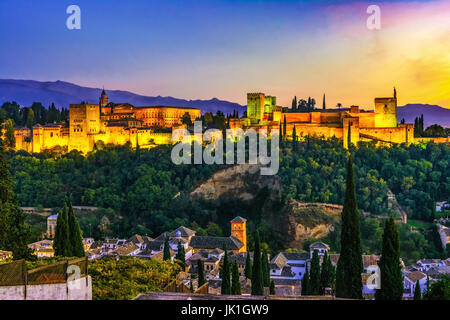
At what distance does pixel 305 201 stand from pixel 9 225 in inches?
1081

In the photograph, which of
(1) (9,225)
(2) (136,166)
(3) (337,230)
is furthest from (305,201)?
(1) (9,225)

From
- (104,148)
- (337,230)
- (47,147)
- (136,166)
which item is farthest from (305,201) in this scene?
(47,147)

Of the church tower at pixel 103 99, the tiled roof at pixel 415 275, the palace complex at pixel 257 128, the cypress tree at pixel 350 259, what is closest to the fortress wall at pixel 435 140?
the palace complex at pixel 257 128

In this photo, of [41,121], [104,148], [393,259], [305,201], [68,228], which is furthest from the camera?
[41,121]

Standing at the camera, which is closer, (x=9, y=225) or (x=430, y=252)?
(x=9, y=225)

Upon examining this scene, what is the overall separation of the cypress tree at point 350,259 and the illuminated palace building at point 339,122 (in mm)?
32444

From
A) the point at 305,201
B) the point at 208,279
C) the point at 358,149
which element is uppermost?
the point at 358,149

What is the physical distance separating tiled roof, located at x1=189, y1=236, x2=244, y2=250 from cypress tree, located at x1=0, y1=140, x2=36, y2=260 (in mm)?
19324

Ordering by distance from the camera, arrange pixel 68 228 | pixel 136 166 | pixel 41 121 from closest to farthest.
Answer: pixel 68 228
pixel 136 166
pixel 41 121

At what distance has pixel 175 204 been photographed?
40.6 m

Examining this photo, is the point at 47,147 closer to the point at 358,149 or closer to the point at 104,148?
the point at 104,148

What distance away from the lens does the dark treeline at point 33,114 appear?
2050 inches

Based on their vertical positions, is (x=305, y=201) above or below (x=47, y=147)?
below

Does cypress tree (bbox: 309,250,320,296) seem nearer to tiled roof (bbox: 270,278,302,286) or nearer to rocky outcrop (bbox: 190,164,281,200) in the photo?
tiled roof (bbox: 270,278,302,286)
